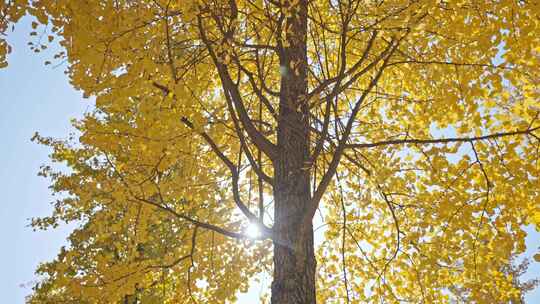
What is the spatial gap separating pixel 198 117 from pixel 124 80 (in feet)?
1.58

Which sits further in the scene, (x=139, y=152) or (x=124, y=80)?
(x=139, y=152)

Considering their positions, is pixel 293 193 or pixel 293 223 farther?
pixel 293 193

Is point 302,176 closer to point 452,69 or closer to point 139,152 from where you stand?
point 139,152

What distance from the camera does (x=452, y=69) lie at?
121 inches

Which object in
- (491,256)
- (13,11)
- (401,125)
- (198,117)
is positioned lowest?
(491,256)

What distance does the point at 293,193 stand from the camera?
2.88m

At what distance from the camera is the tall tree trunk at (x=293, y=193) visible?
100 inches

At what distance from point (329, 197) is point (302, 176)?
7.76 ft

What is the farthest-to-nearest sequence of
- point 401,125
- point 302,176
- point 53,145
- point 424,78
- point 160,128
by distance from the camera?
point 53,145 < point 401,125 < point 424,78 < point 302,176 < point 160,128

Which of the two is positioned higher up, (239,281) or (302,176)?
(302,176)

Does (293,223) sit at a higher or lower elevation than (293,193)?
lower

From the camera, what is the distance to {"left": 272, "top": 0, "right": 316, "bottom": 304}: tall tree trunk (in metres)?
2.54

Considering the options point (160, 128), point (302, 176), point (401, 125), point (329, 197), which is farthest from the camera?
point (329, 197)

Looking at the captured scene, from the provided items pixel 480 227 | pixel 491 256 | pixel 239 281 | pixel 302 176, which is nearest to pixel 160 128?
pixel 302 176
